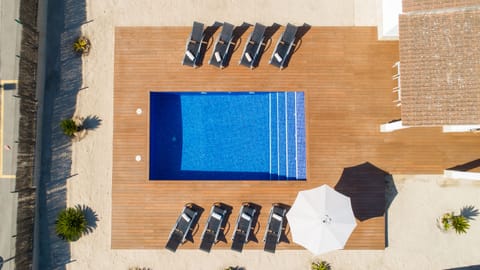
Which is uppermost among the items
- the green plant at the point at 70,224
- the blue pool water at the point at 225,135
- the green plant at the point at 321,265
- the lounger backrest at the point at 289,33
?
the lounger backrest at the point at 289,33

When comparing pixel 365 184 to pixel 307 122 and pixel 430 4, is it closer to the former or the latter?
pixel 307 122

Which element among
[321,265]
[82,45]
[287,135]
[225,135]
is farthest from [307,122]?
[82,45]

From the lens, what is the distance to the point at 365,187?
11.7 meters

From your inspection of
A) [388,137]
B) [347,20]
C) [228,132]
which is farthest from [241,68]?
[388,137]

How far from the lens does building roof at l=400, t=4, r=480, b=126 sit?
32.0 ft

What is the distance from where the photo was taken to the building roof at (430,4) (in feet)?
32.3

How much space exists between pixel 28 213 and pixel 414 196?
1455cm

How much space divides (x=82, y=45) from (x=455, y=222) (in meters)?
15.7

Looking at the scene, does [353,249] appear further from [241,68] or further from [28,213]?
[28,213]

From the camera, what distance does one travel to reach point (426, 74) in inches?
391

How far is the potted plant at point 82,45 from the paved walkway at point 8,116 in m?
2.05

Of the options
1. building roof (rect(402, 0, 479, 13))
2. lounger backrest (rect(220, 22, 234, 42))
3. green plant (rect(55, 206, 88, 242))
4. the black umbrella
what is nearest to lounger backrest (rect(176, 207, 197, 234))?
green plant (rect(55, 206, 88, 242))

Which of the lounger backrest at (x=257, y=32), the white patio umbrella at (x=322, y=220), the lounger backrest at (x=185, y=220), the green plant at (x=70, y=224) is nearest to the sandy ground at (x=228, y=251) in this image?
the green plant at (x=70, y=224)

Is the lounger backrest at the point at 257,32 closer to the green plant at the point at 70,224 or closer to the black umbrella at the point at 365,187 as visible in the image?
the black umbrella at the point at 365,187
